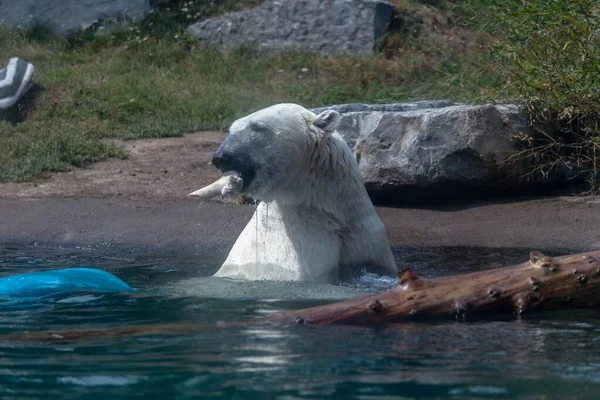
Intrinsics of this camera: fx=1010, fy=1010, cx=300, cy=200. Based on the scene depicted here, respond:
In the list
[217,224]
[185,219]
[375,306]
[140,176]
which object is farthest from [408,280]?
[140,176]

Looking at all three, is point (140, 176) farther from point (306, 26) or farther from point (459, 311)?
point (306, 26)

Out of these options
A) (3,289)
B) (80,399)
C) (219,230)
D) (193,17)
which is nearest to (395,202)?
(219,230)

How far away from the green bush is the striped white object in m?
4.94

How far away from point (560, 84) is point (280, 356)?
456 centimetres

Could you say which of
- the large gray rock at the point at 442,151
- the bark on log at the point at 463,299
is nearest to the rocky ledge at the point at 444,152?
the large gray rock at the point at 442,151

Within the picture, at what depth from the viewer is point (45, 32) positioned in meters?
12.5

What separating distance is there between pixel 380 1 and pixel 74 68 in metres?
3.76

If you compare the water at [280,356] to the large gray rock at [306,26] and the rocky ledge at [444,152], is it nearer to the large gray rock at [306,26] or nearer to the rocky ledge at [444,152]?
the rocky ledge at [444,152]

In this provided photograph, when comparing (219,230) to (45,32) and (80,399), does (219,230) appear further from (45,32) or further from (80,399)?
(45,32)

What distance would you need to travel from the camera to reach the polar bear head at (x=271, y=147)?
4.94 m

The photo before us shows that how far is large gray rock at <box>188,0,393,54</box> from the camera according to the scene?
12227 mm

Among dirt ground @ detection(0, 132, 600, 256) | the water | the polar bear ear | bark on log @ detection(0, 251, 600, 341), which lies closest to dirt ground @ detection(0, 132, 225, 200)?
dirt ground @ detection(0, 132, 600, 256)

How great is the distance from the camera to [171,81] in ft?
35.9

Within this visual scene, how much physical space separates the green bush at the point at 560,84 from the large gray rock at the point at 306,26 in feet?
15.4
